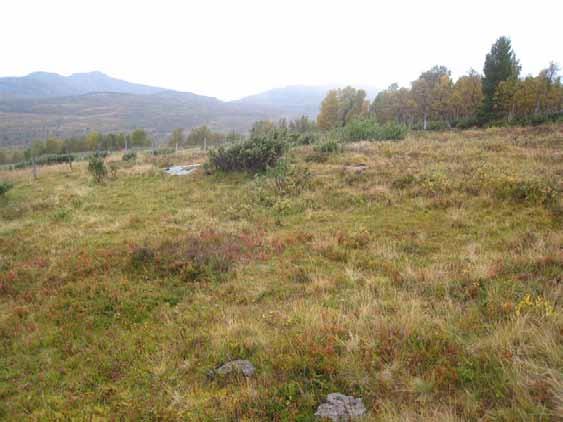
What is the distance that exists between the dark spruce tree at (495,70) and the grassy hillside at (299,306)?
35037 millimetres

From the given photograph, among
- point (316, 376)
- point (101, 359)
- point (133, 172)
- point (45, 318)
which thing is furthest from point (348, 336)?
point (133, 172)

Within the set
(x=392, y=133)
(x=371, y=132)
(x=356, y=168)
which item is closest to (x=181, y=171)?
(x=356, y=168)

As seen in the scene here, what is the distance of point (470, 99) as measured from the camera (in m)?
48.8

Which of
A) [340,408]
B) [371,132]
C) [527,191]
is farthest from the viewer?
[371,132]

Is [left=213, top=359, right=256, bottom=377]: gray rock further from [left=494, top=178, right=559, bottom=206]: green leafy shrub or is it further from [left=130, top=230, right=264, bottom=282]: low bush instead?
[left=494, top=178, right=559, bottom=206]: green leafy shrub

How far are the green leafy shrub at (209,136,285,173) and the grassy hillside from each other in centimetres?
643

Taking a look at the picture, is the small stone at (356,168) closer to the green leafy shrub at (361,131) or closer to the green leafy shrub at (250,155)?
the green leafy shrub at (250,155)

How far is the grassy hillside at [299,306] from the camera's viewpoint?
355 centimetres

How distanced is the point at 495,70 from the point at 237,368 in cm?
5125


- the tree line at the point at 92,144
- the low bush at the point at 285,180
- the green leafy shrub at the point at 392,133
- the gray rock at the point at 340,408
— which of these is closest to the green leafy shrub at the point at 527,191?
the low bush at the point at 285,180

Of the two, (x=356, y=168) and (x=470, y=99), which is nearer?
(x=356, y=168)

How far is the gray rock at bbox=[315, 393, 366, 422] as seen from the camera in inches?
127

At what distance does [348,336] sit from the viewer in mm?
4465

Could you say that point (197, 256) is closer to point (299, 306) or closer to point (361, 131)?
point (299, 306)
